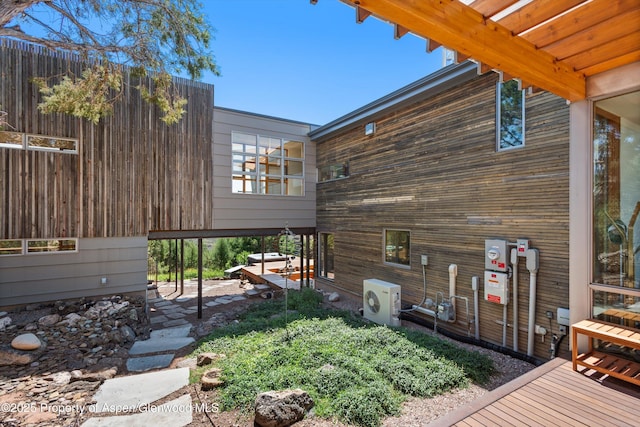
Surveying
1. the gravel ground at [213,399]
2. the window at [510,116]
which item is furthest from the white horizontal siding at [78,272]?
the window at [510,116]

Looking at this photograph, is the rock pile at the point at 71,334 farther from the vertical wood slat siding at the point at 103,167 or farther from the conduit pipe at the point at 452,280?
the conduit pipe at the point at 452,280

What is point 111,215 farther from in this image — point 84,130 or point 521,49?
point 521,49

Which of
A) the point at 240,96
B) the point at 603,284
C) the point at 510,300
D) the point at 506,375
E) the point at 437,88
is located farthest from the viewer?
the point at 240,96

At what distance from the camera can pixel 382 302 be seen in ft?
21.4

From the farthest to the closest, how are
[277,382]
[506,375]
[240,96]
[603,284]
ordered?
[240,96] < [506,375] < [277,382] < [603,284]

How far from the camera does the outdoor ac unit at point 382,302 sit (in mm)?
6367

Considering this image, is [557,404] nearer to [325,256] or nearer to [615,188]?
[615,188]

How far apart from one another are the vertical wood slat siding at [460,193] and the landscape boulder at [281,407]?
368 cm

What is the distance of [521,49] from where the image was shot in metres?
2.38

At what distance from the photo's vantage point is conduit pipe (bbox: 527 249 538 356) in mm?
4516

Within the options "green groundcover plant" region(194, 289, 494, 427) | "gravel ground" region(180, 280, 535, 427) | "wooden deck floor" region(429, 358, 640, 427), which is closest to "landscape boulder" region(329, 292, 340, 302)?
"green groundcover plant" region(194, 289, 494, 427)

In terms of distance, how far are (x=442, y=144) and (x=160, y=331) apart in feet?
23.3

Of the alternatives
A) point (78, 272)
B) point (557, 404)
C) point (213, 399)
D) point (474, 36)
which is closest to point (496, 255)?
point (557, 404)

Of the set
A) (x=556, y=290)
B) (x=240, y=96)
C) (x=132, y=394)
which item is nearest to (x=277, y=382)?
(x=132, y=394)
